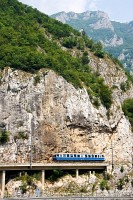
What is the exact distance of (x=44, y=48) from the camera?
109062 millimetres

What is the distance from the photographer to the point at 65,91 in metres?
93.8

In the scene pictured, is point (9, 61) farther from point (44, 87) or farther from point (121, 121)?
point (121, 121)

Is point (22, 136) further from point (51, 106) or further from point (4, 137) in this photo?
point (51, 106)

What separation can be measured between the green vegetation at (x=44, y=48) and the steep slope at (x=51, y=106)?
24 centimetres

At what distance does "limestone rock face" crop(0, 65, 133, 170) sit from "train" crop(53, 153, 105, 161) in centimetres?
169

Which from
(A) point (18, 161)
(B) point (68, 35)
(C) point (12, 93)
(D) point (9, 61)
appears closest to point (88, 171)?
(A) point (18, 161)

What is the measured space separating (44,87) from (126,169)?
88.6 ft

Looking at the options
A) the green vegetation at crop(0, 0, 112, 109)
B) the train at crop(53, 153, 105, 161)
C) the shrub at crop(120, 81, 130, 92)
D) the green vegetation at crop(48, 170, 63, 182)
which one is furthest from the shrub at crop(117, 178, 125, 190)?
the shrub at crop(120, 81, 130, 92)

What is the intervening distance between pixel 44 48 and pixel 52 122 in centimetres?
2867

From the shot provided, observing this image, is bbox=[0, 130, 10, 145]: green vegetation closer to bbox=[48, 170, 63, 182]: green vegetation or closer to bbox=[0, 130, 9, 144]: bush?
bbox=[0, 130, 9, 144]: bush

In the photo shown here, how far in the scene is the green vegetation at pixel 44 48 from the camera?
96062mm

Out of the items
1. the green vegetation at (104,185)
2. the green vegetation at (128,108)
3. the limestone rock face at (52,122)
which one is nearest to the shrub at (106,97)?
the limestone rock face at (52,122)

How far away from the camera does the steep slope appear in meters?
85.3

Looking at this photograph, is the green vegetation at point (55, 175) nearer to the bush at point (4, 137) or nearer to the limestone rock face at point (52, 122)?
the limestone rock face at point (52, 122)
